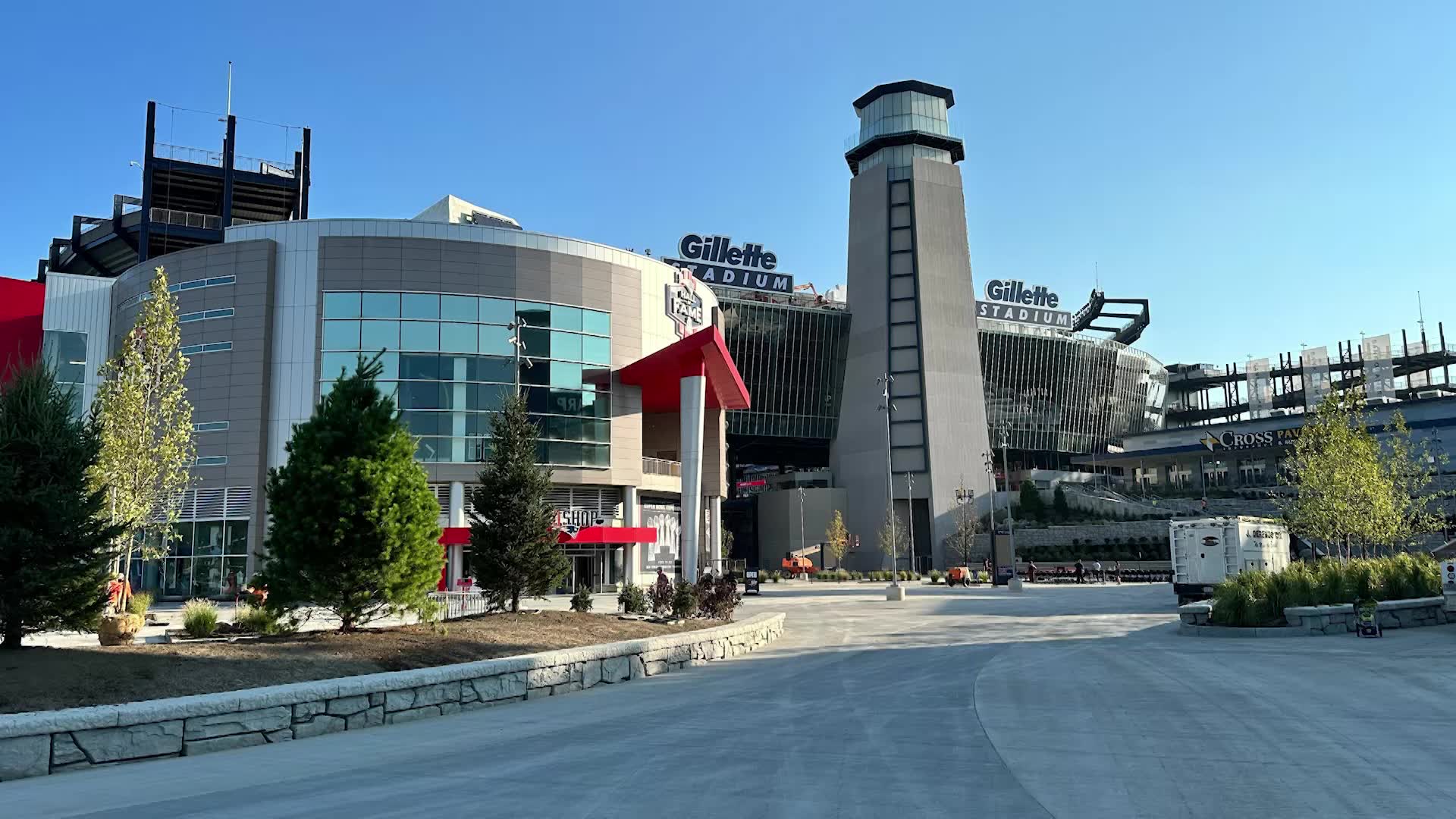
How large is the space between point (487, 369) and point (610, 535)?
1117 cm

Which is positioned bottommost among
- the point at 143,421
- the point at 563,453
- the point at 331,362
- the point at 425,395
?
the point at 143,421

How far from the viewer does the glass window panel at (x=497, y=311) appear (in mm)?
47125

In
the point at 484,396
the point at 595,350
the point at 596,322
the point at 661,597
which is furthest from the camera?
the point at 596,322

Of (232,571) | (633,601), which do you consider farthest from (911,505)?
(633,601)

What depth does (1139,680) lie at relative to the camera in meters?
15.1

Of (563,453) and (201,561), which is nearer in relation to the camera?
(201,561)

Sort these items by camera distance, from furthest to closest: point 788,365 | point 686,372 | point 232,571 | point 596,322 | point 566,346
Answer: point 788,365 < point 596,322 < point 566,346 < point 686,372 < point 232,571

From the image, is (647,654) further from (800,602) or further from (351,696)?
(800,602)

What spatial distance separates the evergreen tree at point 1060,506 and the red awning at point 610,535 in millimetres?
48755

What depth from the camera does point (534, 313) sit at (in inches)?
1890

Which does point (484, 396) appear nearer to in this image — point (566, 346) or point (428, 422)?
point (428, 422)

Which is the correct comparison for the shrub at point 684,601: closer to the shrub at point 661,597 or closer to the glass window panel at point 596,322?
the shrub at point 661,597

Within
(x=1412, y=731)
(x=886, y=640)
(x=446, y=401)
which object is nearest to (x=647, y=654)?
(x=886, y=640)

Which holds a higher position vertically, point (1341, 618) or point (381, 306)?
point (381, 306)
